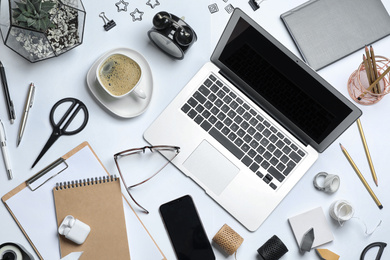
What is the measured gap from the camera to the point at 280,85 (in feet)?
4.12

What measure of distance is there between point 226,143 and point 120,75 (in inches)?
14.0

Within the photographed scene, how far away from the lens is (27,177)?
1315 millimetres

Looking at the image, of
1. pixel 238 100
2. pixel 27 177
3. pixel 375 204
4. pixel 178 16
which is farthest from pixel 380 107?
pixel 27 177

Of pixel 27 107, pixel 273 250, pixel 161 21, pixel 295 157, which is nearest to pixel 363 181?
pixel 295 157

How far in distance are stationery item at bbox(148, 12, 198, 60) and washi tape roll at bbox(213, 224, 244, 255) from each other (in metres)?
0.51

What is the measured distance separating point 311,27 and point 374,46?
21 centimetres

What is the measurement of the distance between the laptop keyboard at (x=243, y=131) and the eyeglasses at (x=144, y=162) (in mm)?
129

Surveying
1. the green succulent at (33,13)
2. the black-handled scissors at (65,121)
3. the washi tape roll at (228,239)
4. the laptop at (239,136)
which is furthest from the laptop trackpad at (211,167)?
the green succulent at (33,13)

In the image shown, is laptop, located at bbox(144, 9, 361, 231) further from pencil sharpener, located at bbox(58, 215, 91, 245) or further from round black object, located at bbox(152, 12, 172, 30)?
pencil sharpener, located at bbox(58, 215, 91, 245)

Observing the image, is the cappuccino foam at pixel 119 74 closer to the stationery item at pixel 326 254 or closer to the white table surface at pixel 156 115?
the white table surface at pixel 156 115

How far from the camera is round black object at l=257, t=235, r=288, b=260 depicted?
130cm

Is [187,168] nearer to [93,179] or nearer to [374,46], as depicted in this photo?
[93,179]

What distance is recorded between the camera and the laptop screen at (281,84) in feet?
3.84

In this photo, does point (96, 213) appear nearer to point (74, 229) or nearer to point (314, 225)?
point (74, 229)
